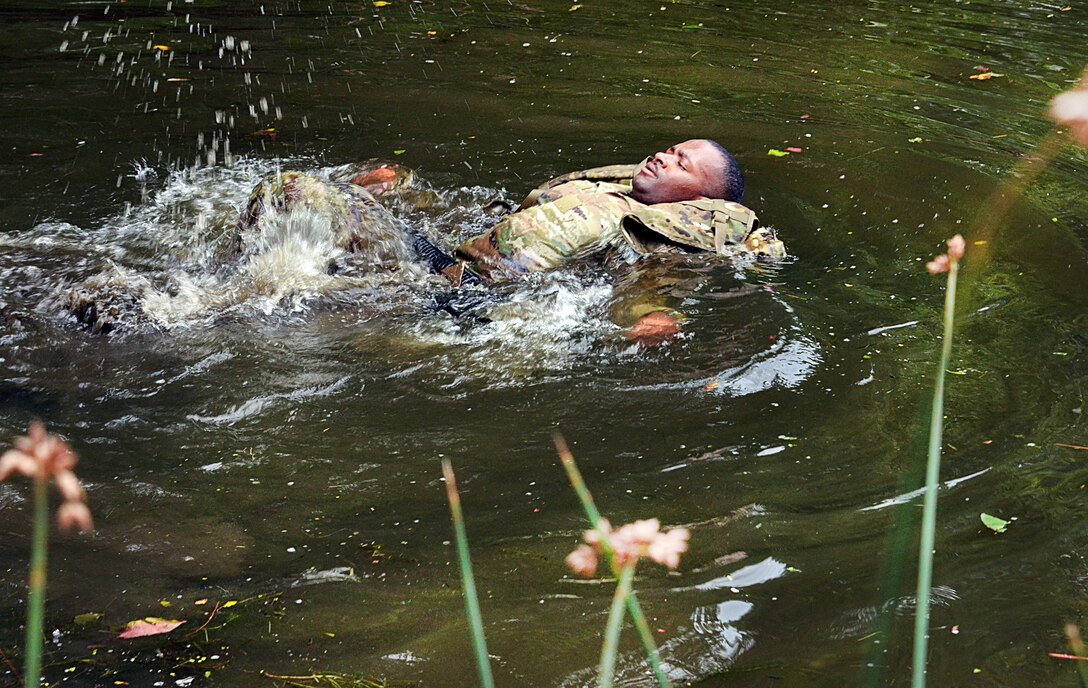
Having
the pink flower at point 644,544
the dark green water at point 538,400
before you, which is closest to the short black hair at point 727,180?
the dark green water at point 538,400

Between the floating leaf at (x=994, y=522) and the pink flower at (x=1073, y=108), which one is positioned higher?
the pink flower at (x=1073, y=108)

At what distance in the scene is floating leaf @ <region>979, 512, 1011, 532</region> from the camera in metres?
3.29

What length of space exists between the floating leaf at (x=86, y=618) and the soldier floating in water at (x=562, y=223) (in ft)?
8.11

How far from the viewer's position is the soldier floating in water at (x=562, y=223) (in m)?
5.31

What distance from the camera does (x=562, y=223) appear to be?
534 cm

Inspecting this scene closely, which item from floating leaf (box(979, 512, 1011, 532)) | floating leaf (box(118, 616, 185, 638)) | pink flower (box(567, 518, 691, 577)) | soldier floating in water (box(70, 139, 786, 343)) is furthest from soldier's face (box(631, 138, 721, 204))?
pink flower (box(567, 518, 691, 577))

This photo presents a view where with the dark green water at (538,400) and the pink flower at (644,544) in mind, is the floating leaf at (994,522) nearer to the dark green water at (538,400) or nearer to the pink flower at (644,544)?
the dark green water at (538,400)

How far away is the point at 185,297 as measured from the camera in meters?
4.96

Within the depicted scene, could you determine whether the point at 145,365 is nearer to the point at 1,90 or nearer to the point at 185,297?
the point at 185,297

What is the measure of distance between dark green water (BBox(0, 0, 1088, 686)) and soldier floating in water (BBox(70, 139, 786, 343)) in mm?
182

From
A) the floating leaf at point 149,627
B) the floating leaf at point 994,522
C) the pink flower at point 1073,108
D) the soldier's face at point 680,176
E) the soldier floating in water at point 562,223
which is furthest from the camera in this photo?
the soldier's face at point 680,176

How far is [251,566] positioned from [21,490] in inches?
36.8

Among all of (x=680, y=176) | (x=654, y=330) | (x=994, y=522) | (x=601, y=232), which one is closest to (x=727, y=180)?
(x=680, y=176)

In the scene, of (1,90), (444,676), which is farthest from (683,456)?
(1,90)
